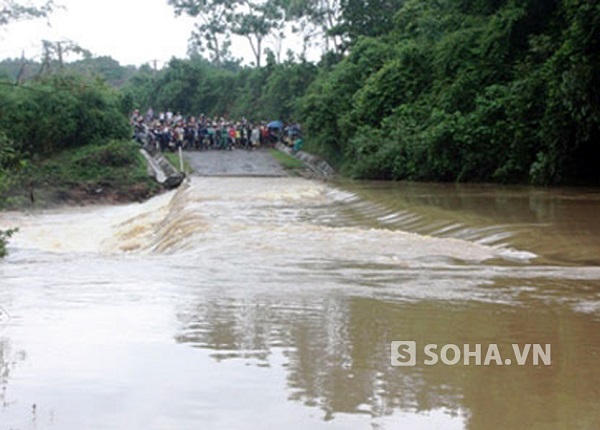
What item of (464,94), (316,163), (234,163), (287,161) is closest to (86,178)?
(234,163)

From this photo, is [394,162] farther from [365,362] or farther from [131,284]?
[365,362]

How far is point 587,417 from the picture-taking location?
211 inches

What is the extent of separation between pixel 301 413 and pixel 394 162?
2343 cm

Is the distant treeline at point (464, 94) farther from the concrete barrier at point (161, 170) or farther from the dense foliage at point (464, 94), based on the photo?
the concrete barrier at point (161, 170)

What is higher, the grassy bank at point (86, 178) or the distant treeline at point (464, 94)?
the distant treeline at point (464, 94)

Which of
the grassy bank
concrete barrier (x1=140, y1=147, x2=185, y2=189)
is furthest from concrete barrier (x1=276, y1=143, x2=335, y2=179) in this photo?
the grassy bank

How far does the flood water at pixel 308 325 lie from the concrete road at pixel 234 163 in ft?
57.2

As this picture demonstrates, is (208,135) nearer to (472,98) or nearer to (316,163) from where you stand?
(316,163)

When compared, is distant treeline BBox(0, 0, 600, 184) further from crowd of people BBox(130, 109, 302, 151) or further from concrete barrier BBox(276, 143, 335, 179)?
crowd of people BBox(130, 109, 302, 151)

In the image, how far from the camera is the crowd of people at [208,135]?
3997cm

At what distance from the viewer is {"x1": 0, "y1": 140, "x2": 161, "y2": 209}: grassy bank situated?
30.2 m

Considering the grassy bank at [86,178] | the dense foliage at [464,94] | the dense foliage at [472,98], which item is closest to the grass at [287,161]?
the dense foliage at [464,94]

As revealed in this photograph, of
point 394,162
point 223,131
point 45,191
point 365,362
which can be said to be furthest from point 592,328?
point 223,131

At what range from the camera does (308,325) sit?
7.89 m
